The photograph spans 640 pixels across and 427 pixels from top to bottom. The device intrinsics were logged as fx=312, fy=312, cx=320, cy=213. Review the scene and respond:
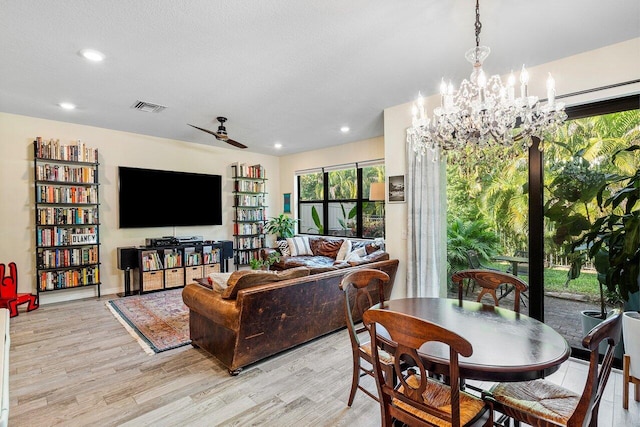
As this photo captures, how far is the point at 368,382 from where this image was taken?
2.50 metres

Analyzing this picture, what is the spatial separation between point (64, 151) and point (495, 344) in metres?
5.85

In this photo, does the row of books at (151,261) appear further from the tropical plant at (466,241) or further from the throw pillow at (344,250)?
the tropical plant at (466,241)

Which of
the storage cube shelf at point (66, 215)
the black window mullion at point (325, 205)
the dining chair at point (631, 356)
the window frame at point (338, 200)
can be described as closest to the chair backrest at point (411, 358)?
the dining chair at point (631, 356)

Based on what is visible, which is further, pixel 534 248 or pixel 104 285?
pixel 104 285

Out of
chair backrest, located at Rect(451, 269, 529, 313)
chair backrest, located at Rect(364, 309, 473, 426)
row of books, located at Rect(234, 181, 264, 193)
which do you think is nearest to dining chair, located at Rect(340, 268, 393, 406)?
chair backrest, located at Rect(364, 309, 473, 426)

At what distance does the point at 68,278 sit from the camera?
4672 millimetres

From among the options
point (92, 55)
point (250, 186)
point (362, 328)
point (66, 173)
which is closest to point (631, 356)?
point (362, 328)

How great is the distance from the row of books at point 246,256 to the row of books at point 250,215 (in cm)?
72

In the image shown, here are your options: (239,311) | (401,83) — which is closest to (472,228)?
(401,83)

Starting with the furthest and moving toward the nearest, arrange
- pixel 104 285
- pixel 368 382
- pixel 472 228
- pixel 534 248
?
pixel 104 285 → pixel 472 228 → pixel 534 248 → pixel 368 382

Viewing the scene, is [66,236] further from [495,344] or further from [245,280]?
[495,344]

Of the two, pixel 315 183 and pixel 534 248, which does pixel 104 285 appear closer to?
pixel 315 183

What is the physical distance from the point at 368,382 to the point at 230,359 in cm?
115

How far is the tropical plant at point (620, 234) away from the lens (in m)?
2.35
